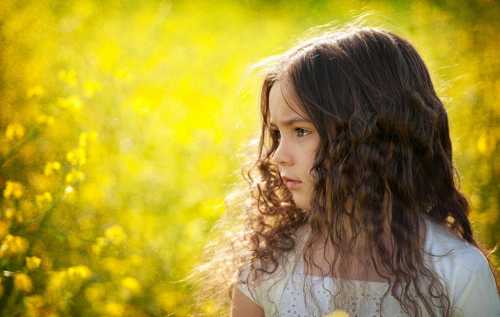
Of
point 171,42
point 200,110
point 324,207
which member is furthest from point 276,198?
point 171,42

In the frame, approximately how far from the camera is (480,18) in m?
2.00

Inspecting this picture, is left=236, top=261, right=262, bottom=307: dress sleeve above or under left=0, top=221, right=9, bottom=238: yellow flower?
under

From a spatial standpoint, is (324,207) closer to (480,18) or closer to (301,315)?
(301,315)

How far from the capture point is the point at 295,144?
114cm

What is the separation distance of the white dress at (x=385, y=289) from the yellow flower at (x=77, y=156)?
0.71 meters

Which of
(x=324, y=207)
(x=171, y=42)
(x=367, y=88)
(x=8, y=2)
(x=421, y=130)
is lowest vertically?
(x=324, y=207)

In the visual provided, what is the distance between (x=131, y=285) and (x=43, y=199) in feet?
1.33

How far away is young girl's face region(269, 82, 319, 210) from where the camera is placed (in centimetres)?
113

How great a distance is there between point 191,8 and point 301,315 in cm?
137

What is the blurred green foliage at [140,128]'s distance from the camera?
1583 mm

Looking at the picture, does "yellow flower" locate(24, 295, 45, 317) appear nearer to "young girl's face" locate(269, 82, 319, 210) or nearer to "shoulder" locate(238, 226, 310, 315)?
"shoulder" locate(238, 226, 310, 315)

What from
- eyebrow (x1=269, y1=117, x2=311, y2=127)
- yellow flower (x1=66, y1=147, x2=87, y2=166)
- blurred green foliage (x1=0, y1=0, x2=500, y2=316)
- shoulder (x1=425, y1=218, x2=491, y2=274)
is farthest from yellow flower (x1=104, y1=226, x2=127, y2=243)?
shoulder (x1=425, y1=218, x2=491, y2=274)

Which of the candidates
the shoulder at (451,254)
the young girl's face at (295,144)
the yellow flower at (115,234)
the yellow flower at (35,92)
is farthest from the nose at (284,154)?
the yellow flower at (35,92)

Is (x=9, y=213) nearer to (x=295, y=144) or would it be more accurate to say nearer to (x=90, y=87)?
(x=90, y=87)
